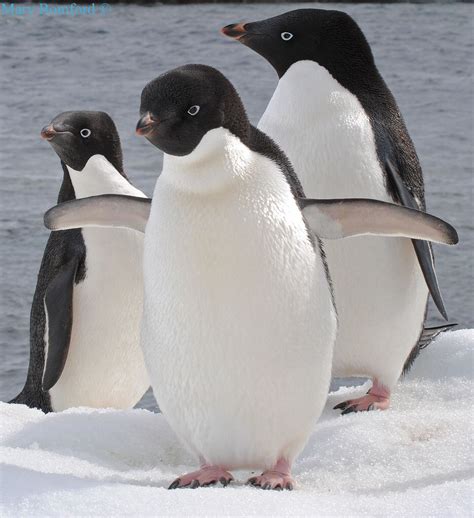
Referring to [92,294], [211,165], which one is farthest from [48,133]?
[211,165]

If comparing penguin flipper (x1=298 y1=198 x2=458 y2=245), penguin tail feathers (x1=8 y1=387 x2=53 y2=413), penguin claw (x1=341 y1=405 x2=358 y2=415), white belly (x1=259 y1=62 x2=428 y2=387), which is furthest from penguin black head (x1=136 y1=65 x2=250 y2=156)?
penguin tail feathers (x1=8 y1=387 x2=53 y2=413)

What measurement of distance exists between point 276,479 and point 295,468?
11.8 inches

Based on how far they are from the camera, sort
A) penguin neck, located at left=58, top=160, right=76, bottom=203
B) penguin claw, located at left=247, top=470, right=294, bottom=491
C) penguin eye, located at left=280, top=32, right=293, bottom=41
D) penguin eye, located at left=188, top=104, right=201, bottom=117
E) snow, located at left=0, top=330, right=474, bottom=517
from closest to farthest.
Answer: snow, located at left=0, top=330, right=474, bottom=517 < penguin eye, located at left=188, top=104, right=201, bottom=117 < penguin claw, located at left=247, top=470, right=294, bottom=491 < penguin eye, located at left=280, top=32, right=293, bottom=41 < penguin neck, located at left=58, top=160, right=76, bottom=203

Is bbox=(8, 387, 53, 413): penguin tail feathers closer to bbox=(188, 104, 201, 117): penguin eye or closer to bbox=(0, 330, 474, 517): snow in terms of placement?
bbox=(0, 330, 474, 517): snow

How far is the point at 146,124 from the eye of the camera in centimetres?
222

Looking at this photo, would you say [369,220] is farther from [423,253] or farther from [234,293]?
[423,253]

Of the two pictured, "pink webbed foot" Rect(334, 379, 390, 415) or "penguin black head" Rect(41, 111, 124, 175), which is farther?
"penguin black head" Rect(41, 111, 124, 175)

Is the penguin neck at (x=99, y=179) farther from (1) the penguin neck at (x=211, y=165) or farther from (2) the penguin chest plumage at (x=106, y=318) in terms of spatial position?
(1) the penguin neck at (x=211, y=165)

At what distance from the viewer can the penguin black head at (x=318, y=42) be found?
10.4 ft

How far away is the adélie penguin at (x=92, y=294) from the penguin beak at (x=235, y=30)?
556 millimetres

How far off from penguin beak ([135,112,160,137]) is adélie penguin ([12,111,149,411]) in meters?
1.27

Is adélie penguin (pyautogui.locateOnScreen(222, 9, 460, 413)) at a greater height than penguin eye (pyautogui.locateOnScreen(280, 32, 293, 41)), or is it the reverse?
penguin eye (pyautogui.locateOnScreen(280, 32, 293, 41))

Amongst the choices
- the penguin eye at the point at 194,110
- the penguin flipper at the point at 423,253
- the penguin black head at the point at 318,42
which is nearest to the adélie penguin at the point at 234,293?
the penguin eye at the point at 194,110

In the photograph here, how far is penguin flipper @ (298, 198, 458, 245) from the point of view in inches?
97.5
